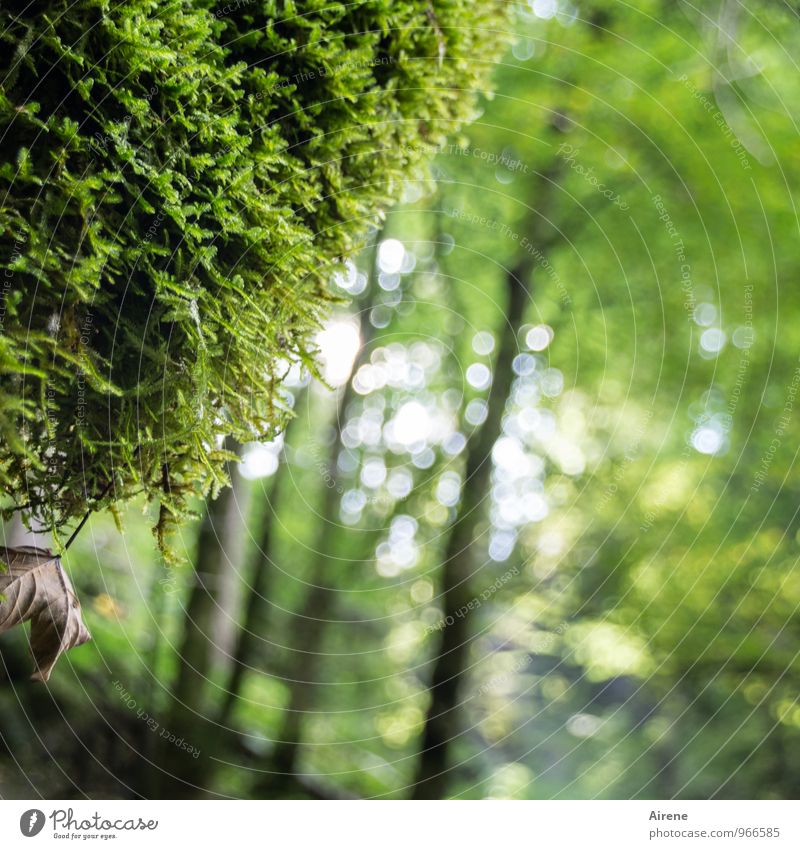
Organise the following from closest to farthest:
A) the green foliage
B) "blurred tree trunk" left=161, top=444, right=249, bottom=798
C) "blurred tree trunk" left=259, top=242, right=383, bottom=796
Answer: the green foliage < "blurred tree trunk" left=161, top=444, right=249, bottom=798 < "blurred tree trunk" left=259, top=242, right=383, bottom=796

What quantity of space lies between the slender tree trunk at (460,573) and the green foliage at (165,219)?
177 cm

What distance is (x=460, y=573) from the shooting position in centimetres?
247

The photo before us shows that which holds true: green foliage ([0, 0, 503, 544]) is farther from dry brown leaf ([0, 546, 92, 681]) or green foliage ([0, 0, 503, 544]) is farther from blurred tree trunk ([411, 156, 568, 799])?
blurred tree trunk ([411, 156, 568, 799])

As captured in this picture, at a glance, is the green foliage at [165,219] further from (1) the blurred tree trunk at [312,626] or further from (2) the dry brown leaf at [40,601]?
(1) the blurred tree trunk at [312,626]

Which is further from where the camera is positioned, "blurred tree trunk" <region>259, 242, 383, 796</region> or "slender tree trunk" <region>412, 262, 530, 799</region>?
"blurred tree trunk" <region>259, 242, 383, 796</region>

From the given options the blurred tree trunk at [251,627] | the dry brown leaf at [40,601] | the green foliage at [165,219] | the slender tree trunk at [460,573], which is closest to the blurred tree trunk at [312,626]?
the blurred tree trunk at [251,627]

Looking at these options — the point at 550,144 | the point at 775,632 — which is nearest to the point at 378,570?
the point at 775,632

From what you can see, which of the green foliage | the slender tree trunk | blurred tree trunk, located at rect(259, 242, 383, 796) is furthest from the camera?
blurred tree trunk, located at rect(259, 242, 383, 796)

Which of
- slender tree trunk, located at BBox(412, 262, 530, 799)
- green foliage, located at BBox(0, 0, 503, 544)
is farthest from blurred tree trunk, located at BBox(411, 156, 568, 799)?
green foliage, located at BBox(0, 0, 503, 544)

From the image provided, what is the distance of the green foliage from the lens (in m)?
0.45

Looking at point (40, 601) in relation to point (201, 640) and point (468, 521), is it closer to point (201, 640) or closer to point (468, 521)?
point (201, 640)

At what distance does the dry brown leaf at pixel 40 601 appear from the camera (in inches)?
19.9

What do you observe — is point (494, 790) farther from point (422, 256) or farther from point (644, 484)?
point (422, 256)

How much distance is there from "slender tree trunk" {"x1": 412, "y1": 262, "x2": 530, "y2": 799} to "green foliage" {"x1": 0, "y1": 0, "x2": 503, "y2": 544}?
5.79ft
